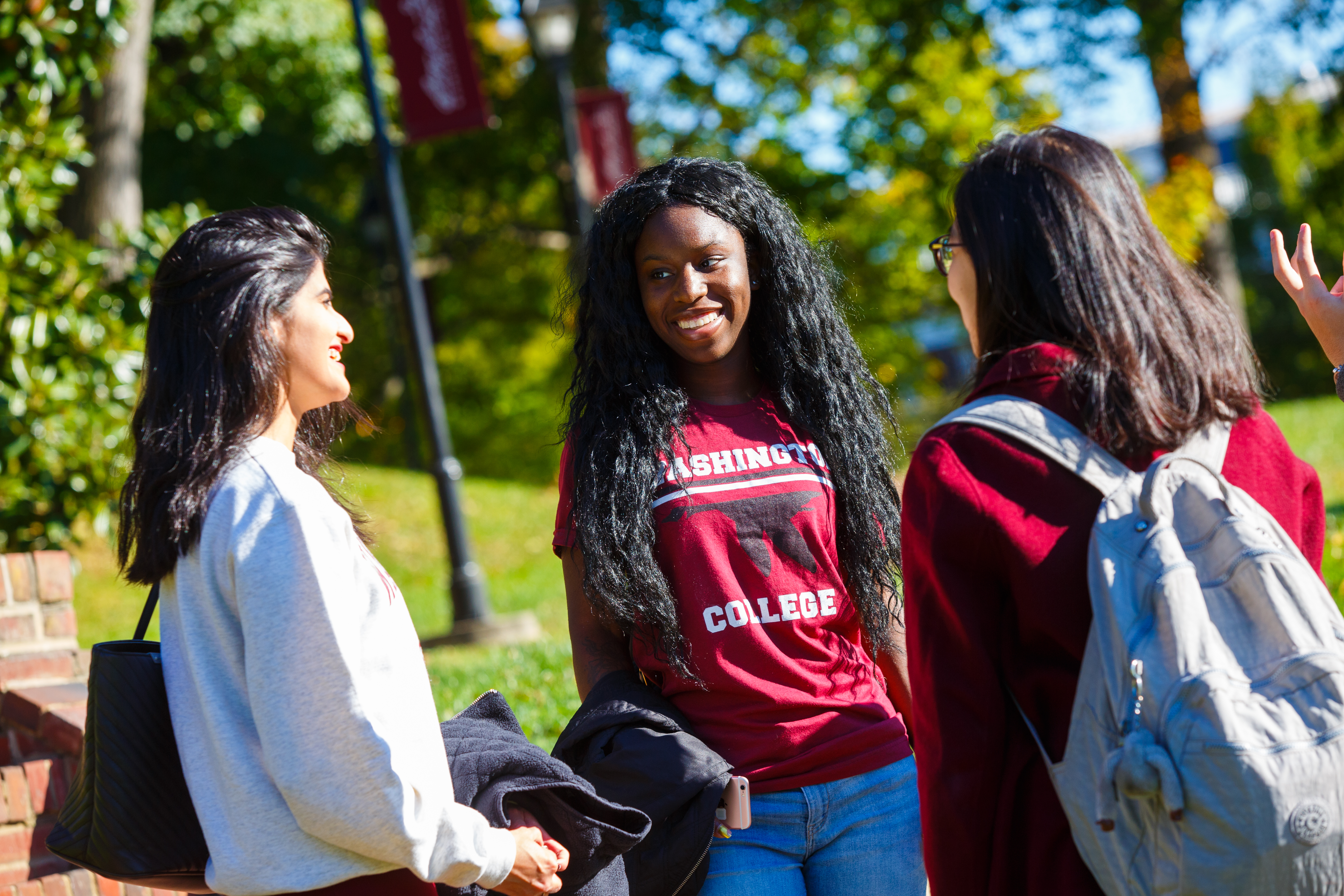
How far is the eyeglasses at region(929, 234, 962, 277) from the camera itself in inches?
77.9

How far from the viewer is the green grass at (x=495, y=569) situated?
5.21 m

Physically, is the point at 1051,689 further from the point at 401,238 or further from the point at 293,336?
the point at 401,238

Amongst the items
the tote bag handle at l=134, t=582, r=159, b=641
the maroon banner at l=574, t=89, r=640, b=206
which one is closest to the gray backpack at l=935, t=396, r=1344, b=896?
the tote bag handle at l=134, t=582, r=159, b=641

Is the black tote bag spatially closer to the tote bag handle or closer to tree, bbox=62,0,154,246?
the tote bag handle

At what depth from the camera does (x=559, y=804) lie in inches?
82.3

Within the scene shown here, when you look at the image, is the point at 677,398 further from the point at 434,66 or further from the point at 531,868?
the point at 434,66

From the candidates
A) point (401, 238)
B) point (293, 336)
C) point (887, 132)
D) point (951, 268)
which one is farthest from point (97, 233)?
point (887, 132)

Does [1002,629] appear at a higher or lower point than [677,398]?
lower

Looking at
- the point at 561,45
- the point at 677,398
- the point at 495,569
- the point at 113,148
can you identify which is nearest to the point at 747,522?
the point at 677,398

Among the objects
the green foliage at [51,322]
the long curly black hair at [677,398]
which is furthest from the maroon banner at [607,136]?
the long curly black hair at [677,398]

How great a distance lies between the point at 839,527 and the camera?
8.12 ft

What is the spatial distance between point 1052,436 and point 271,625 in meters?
1.17

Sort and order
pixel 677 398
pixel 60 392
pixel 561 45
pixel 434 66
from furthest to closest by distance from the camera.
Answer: pixel 561 45 → pixel 434 66 → pixel 60 392 → pixel 677 398

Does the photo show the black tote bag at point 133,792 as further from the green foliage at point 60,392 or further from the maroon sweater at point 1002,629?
the green foliage at point 60,392
